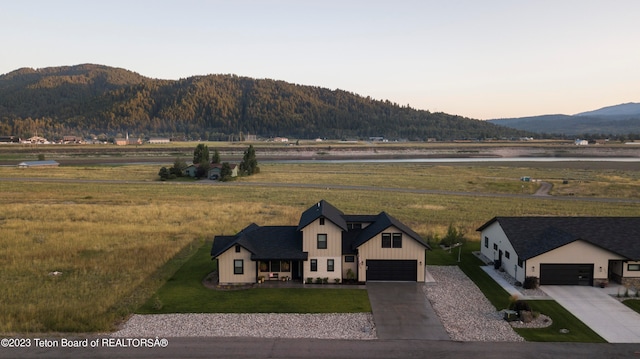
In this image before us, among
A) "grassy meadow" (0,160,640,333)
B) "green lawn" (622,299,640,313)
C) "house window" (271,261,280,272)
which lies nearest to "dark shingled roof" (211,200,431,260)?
"house window" (271,261,280,272)

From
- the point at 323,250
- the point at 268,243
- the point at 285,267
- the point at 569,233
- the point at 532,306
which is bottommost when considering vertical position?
the point at 532,306

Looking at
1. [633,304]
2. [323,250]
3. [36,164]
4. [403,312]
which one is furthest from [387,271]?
[36,164]

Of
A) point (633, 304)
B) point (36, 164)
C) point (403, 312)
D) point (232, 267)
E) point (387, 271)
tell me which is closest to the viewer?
point (403, 312)

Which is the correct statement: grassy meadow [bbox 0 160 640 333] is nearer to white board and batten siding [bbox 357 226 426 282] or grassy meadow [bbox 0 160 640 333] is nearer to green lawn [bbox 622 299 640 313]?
white board and batten siding [bbox 357 226 426 282]

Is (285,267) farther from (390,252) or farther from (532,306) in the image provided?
(532,306)

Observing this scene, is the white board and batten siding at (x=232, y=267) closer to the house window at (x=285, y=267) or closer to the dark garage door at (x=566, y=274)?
the house window at (x=285, y=267)

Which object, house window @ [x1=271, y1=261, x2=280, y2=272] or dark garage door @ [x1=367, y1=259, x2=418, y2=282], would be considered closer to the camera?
house window @ [x1=271, y1=261, x2=280, y2=272]

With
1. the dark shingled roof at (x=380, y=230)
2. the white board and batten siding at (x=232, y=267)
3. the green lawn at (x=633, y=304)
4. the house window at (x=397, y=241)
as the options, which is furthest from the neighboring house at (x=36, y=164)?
the green lawn at (x=633, y=304)
